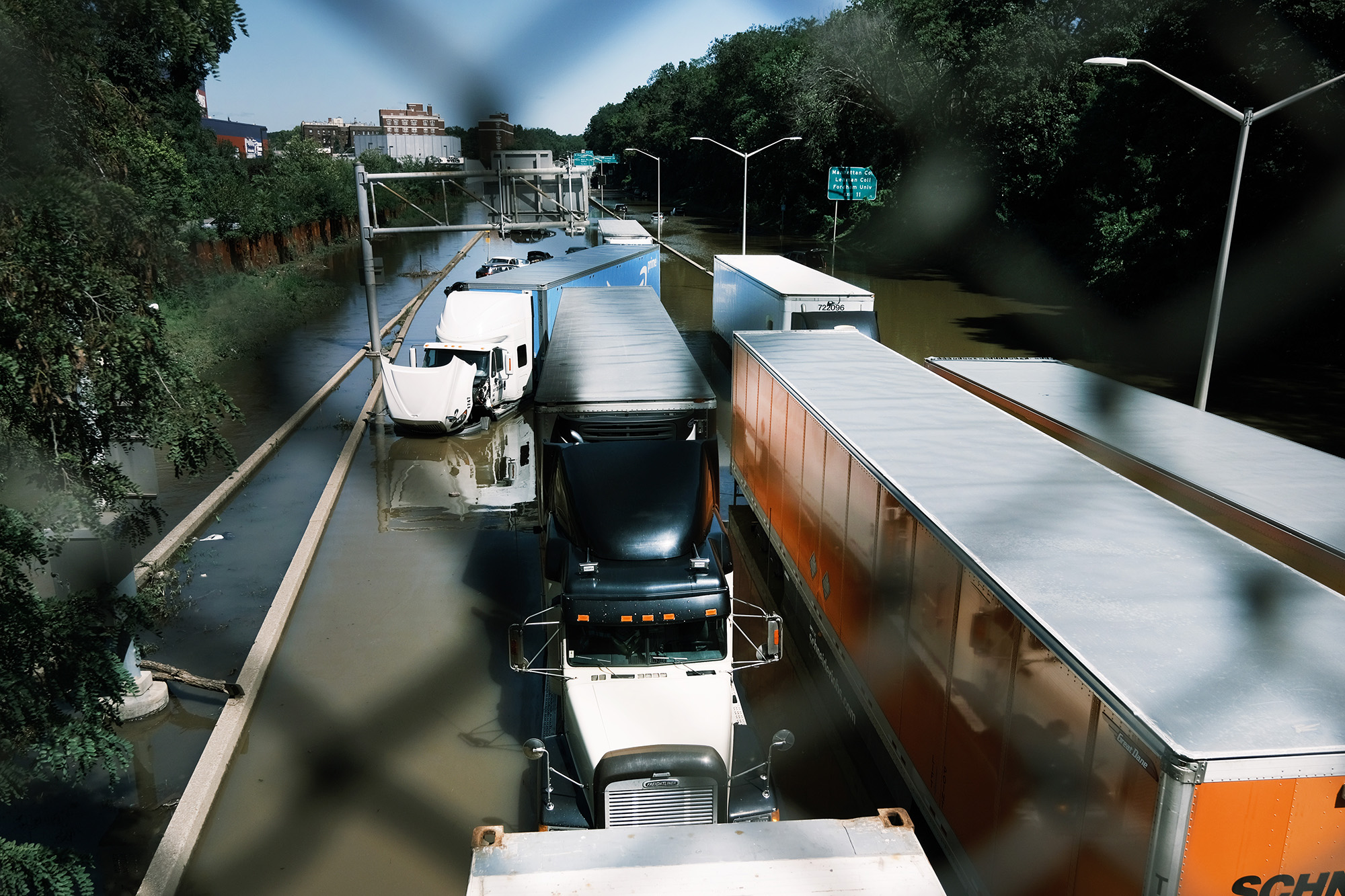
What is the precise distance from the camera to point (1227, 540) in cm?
685

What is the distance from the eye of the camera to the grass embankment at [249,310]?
26875 mm

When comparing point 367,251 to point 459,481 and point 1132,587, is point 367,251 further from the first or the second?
point 1132,587

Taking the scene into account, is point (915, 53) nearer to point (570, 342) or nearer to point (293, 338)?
point (293, 338)

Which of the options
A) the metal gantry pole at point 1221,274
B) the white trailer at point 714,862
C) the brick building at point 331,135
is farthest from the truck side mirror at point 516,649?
the metal gantry pole at point 1221,274

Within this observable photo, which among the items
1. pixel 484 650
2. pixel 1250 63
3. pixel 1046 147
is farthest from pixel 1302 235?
pixel 484 650

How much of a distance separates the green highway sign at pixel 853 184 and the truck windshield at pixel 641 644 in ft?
199

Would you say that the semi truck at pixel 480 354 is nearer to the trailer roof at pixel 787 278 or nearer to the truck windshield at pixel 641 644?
the trailer roof at pixel 787 278

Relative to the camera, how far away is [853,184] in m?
65.9

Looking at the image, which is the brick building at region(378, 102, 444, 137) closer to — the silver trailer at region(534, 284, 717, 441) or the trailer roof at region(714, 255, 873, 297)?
the silver trailer at region(534, 284, 717, 441)

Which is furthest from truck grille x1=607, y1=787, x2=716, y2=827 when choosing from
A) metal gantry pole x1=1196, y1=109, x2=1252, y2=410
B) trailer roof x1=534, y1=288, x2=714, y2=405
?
metal gantry pole x1=1196, y1=109, x2=1252, y2=410

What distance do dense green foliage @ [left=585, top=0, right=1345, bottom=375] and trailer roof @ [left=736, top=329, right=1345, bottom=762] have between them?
164 inches

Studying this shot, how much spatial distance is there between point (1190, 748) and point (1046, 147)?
50952 mm

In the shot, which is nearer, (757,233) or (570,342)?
(570,342)

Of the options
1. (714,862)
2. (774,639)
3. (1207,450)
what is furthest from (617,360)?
(714,862)
